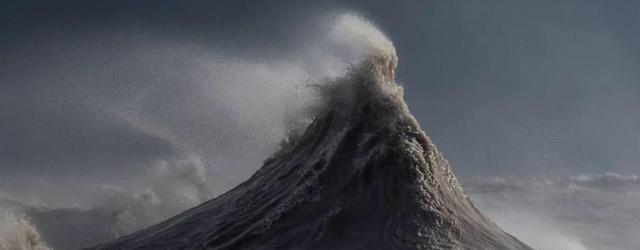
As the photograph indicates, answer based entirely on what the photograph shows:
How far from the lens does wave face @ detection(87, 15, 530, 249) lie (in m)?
15.2

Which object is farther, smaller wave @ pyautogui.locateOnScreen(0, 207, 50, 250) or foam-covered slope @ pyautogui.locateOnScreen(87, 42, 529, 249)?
smaller wave @ pyautogui.locateOnScreen(0, 207, 50, 250)

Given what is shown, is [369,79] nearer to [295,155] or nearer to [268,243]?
[295,155]

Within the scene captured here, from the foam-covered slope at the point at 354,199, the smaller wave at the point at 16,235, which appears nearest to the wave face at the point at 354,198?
the foam-covered slope at the point at 354,199

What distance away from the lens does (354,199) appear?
16375mm

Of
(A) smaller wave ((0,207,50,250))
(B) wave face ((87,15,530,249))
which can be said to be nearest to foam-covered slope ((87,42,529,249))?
(B) wave face ((87,15,530,249))

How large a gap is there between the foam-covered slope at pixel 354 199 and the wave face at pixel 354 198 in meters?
0.03

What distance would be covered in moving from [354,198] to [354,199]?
6cm

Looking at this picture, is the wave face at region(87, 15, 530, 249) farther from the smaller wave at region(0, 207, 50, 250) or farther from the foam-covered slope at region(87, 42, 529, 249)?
the smaller wave at region(0, 207, 50, 250)

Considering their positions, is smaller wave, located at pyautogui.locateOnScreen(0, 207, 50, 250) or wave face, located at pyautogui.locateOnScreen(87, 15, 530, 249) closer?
wave face, located at pyautogui.locateOnScreen(87, 15, 530, 249)

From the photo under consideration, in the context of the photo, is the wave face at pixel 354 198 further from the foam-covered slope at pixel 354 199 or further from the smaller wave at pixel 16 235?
the smaller wave at pixel 16 235

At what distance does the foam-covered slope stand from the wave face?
27mm

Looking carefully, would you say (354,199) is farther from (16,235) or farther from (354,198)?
(16,235)

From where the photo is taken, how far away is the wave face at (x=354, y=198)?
15.2m

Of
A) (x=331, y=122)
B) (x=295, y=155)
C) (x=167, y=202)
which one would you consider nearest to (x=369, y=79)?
(x=331, y=122)
